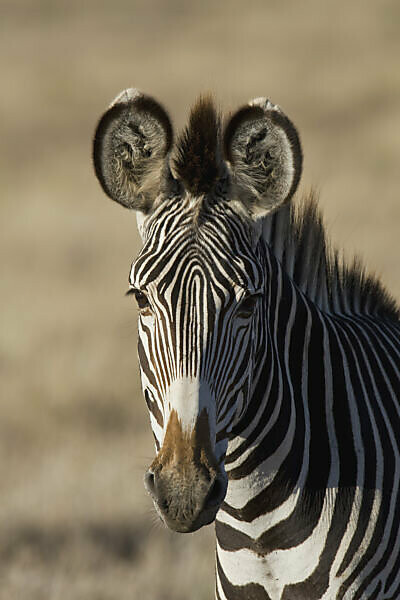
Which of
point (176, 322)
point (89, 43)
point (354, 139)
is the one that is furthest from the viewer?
point (89, 43)

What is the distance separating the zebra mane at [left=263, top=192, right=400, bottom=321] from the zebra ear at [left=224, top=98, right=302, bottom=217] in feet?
1.42

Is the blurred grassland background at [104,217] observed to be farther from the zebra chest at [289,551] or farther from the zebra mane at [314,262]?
the zebra chest at [289,551]

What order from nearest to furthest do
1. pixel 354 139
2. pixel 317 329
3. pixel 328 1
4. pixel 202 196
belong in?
pixel 202 196
pixel 317 329
pixel 354 139
pixel 328 1

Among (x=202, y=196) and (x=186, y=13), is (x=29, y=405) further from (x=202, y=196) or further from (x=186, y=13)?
(x=186, y=13)

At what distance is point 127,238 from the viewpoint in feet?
61.6

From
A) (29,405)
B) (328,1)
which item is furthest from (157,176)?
(328,1)

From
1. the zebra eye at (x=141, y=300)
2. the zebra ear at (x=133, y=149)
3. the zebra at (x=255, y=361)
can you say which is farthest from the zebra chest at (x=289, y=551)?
the zebra ear at (x=133, y=149)

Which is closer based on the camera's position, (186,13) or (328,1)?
(328,1)

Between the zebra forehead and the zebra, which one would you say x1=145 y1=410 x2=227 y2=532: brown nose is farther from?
the zebra forehead

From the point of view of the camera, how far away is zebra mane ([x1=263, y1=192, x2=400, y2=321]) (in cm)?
434

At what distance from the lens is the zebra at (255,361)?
343 centimetres

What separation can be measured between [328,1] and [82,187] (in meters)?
25.0

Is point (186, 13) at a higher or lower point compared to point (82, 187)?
higher

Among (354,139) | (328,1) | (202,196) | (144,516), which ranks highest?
(328,1)
